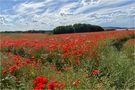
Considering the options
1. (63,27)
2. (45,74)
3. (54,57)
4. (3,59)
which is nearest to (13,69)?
(45,74)

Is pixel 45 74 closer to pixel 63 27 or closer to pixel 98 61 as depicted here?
pixel 98 61

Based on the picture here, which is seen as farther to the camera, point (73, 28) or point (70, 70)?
point (73, 28)

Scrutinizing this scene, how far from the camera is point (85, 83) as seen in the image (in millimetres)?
7695

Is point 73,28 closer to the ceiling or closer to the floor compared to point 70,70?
closer to the floor

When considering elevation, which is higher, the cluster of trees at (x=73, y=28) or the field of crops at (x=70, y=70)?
the field of crops at (x=70, y=70)

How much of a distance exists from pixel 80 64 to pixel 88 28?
40148 millimetres

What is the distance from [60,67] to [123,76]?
318 centimetres

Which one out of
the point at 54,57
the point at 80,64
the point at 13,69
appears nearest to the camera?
the point at 13,69

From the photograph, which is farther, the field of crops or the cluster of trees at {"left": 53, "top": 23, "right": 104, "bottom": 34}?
the cluster of trees at {"left": 53, "top": 23, "right": 104, "bottom": 34}

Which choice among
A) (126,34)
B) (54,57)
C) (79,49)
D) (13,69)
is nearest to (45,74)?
(13,69)

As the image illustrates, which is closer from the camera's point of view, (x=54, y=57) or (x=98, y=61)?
(x=98, y=61)

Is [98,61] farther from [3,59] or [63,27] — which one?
[63,27]

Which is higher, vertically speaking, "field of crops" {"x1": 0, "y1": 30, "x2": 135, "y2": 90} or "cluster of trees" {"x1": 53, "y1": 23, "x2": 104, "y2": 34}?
"field of crops" {"x1": 0, "y1": 30, "x2": 135, "y2": 90}

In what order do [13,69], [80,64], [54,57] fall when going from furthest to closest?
[54,57] < [80,64] < [13,69]
